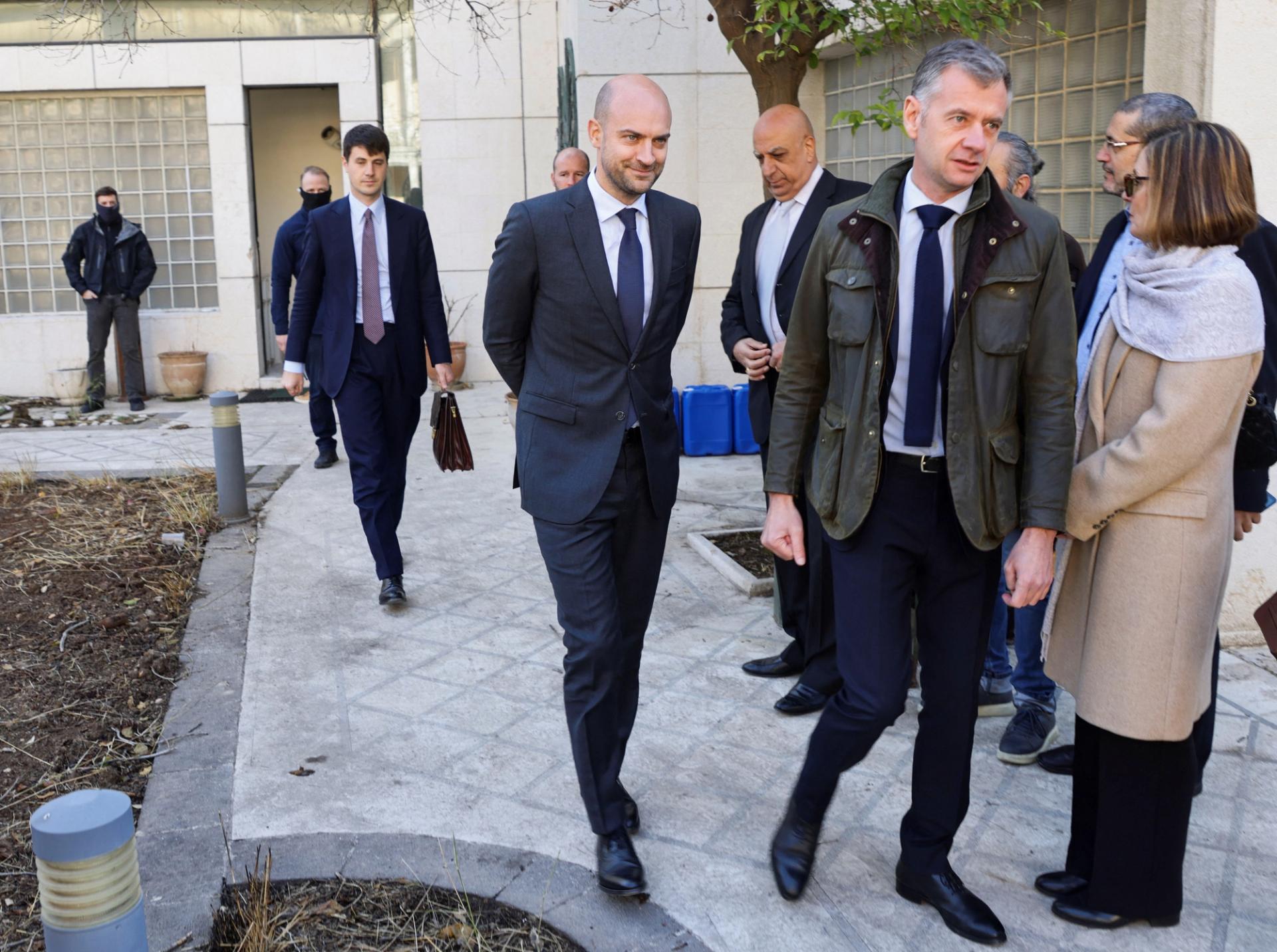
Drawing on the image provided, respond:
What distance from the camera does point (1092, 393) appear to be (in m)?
3.16

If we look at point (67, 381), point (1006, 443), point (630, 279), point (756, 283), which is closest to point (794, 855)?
point (1006, 443)

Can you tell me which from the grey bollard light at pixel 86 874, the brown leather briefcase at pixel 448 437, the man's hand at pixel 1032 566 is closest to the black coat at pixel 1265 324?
the man's hand at pixel 1032 566

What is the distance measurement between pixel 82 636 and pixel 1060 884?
4.23 m

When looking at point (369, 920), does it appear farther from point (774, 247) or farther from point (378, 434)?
point (378, 434)

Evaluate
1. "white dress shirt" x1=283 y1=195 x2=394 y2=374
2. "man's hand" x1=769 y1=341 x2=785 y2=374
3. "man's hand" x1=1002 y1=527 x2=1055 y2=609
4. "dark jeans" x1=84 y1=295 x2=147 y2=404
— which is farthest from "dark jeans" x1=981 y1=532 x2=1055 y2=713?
Answer: "dark jeans" x1=84 y1=295 x2=147 y2=404

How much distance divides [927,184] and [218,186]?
11530 mm

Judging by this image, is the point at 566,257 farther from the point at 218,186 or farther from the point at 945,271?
the point at 218,186

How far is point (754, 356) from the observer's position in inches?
188

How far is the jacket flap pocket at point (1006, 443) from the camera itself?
3.06 m

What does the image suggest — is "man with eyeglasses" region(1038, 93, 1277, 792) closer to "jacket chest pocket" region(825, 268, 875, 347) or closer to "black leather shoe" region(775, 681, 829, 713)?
"jacket chest pocket" region(825, 268, 875, 347)

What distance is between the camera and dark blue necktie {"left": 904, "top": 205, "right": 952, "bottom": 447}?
307 centimetres

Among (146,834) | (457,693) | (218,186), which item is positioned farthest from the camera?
(218,186)

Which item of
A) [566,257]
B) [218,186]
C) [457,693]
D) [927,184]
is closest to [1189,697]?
[927,184]

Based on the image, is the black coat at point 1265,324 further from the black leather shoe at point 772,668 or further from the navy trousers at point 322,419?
the navy trousers at point 322,419
